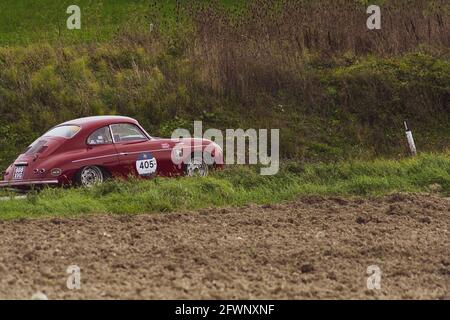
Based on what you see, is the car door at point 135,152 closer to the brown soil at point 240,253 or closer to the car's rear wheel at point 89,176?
the car's rear wheel at point 89,176

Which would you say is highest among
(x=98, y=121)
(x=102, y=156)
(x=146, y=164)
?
(x=98, y=121)

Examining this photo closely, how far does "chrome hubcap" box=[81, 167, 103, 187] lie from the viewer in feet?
49.0

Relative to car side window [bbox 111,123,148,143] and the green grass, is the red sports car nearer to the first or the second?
car side window [bbox 111,123,148,143]

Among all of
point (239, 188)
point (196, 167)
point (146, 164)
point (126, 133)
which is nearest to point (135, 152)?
point (146, 164)

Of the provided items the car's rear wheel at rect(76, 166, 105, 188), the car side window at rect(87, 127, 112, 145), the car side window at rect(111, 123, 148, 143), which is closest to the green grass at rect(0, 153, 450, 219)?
the car's rear wheel at rect(76, 166, 105, 188)

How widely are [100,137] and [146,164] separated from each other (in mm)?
883

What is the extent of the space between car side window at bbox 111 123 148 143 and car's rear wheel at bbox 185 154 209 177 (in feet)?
2.86

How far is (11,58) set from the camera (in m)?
22.7

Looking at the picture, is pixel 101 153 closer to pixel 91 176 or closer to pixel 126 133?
pixel 91 176

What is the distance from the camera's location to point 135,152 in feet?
51.1

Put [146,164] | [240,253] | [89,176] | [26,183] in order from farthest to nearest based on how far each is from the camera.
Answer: [146,164]
[89,176]
[26,183]
[240,253]

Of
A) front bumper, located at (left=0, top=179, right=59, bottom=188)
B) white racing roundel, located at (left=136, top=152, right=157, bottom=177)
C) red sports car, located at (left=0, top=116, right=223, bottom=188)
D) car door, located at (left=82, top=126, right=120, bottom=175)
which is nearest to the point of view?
front bumper, located at (left=0, top=179, right=59, bottom=188)
